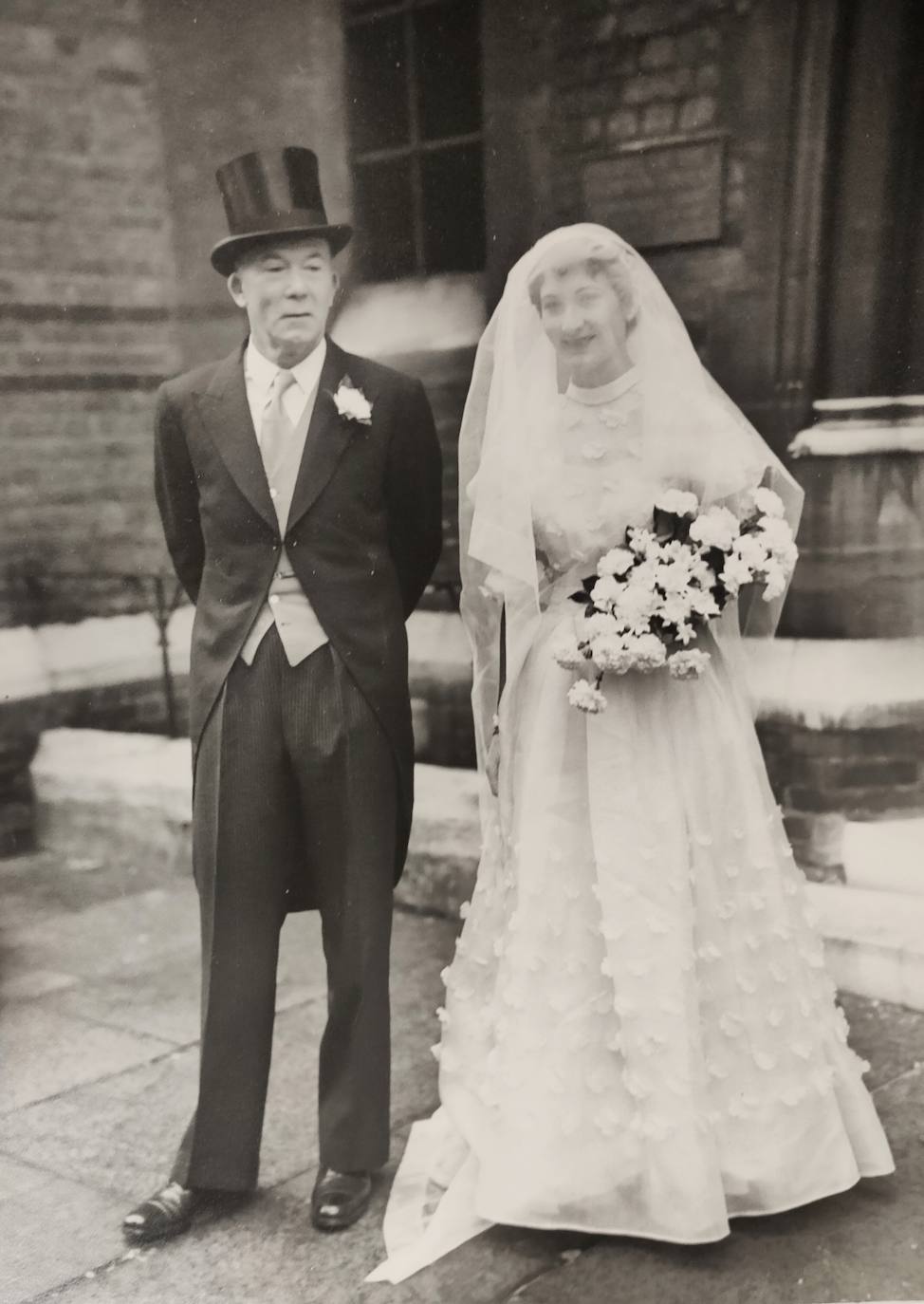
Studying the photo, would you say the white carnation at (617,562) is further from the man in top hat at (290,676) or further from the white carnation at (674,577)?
the man in top hat at (290,676)

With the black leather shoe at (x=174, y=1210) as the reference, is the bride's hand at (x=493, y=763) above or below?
above

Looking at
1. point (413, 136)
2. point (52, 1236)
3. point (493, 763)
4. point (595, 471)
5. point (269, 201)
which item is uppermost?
point (413, 136)

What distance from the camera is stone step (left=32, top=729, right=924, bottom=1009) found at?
10.9ft

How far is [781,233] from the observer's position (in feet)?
9.60

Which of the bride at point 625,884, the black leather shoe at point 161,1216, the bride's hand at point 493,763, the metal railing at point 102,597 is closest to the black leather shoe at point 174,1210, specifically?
the black leather shoe at point 161,1216

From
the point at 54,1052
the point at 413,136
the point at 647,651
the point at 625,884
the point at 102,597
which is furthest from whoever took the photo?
the point at 102,597

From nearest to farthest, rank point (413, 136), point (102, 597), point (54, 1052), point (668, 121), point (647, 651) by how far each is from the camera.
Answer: point (647, 651) < point (668, 121) < point (413, 136) < point (54, 1052) < point (102, 597)

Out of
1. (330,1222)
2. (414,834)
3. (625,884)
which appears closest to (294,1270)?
(330,1222)

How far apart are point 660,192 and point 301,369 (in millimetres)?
916

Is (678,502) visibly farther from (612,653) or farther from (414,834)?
(414,834)

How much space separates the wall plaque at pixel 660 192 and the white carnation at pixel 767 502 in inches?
27.7

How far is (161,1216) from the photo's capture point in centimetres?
262

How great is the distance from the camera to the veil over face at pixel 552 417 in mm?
2547

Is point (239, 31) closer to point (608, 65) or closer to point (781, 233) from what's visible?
point (608, 65)
